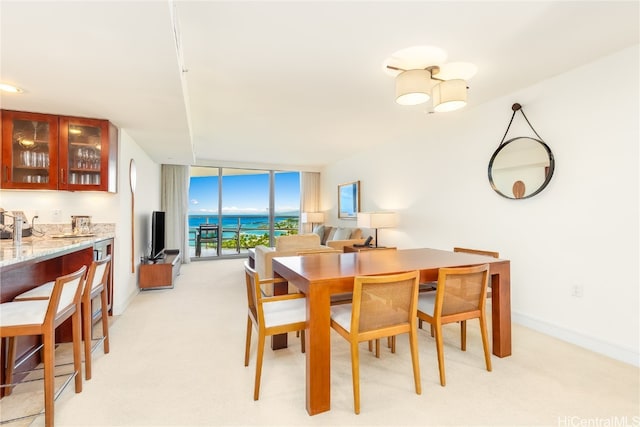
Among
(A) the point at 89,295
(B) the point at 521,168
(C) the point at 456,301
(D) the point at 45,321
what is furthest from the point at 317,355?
(B) the point at 521,168

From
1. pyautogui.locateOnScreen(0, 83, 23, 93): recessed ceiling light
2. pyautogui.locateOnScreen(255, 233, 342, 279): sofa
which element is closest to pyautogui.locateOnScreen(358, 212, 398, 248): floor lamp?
pyautogui.locateOnScreen(255, 233, 342, 279): sofa

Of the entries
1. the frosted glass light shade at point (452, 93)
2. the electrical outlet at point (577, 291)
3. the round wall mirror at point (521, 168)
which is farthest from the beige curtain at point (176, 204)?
the electrical outlet at point (577, 291)

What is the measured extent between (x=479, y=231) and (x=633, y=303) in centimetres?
143

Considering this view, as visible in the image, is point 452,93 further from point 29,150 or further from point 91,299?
point 29,150

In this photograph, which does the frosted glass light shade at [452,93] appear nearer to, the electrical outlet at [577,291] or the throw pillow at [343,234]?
the electrical outlet at [577,291]

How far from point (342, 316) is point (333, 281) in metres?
0.33

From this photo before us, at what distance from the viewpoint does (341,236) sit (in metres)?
5.92

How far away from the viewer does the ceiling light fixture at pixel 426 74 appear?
2295 millimetres

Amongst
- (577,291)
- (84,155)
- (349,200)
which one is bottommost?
(577,291)

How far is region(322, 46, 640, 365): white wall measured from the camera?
235 cm

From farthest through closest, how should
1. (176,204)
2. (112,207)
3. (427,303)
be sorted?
(176,204) < (112,207) < (427,303)

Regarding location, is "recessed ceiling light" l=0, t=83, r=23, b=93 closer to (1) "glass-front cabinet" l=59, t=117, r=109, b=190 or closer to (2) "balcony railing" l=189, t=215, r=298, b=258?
(1) "glass-front cabinet" l=59, t=117, r=109, b=190

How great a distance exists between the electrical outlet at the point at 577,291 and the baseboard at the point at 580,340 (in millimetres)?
320

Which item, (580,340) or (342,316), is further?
(580,340)
